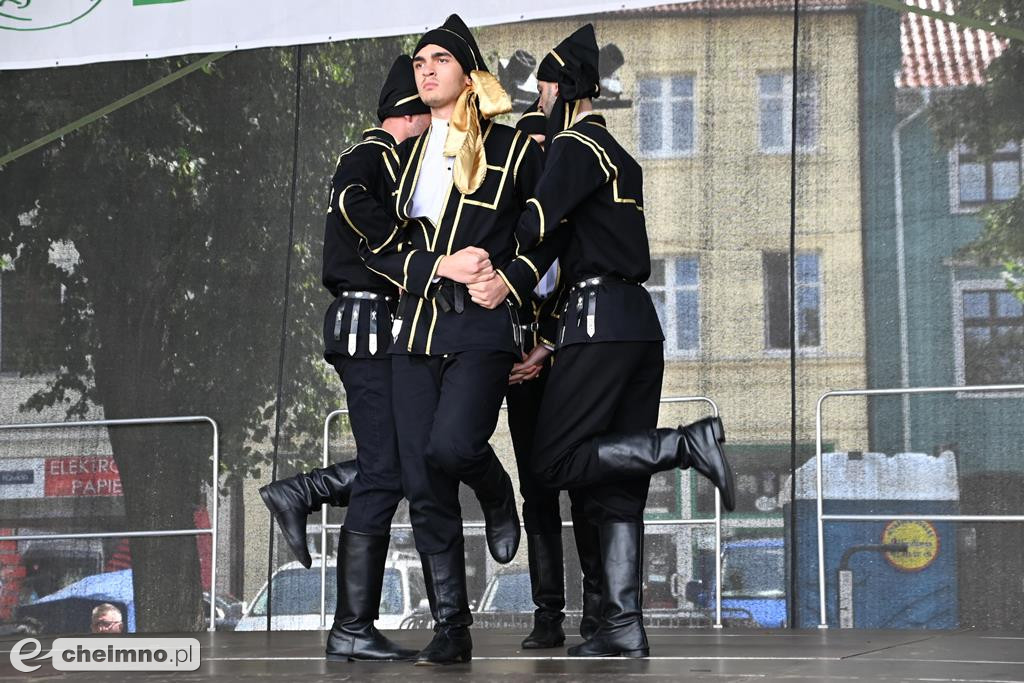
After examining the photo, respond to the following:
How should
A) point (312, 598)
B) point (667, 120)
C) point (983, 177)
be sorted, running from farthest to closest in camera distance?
point (312, 598) → point (667, 120) → point (983, 177)

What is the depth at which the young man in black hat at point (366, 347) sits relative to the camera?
3.38 metres

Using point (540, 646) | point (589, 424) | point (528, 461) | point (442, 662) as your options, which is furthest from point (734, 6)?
point (442, 662)

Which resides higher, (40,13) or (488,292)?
(40,13)

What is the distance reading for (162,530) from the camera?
533 centimetres

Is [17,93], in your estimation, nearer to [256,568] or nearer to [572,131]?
[256,568]

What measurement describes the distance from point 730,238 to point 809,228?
271 mm

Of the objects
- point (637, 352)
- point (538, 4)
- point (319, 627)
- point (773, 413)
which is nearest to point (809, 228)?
point (773, 413)

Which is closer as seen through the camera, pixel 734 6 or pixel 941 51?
pixel 941 51

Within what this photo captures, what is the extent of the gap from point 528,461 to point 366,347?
58cm

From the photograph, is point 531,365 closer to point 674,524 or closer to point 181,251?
point 674,524

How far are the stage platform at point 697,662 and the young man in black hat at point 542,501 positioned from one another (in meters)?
0.15

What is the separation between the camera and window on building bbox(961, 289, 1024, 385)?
15.0 ft

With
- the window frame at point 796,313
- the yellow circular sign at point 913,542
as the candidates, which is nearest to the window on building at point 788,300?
the window frame at point 796,313

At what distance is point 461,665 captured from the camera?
311 cm
